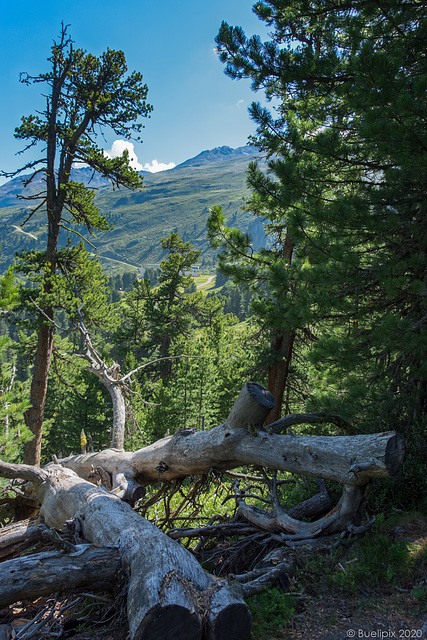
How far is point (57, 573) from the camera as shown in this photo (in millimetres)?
3223

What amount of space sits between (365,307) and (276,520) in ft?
13.5

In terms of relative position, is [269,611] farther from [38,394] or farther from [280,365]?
[38,394]

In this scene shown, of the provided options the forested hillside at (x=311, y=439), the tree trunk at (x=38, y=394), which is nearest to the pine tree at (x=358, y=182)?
the forested hillside at (x=311, y=439)

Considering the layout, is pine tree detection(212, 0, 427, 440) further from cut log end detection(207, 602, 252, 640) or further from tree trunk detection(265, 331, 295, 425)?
tree trunk detection(265, 331, 295, 425)

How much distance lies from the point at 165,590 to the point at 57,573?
40.7 inches

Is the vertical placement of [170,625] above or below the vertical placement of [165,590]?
below

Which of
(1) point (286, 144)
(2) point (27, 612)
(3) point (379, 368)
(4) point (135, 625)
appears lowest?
(2) point (27, 612)

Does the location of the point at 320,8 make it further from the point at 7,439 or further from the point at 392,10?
the point at 7,439

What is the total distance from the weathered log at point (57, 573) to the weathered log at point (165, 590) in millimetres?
196

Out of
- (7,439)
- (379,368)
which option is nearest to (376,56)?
(379,368)

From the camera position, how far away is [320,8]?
659 cm

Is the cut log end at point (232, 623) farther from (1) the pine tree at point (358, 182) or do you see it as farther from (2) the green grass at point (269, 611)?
(1) the pine tree at point (358, 182)

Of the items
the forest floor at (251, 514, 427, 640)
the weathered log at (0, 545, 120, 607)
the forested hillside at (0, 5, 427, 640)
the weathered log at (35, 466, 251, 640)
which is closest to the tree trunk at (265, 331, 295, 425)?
the forested hillside at (0, 5, 427, 640)

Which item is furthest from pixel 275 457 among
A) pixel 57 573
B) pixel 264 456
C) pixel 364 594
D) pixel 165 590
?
pixel 57 573
